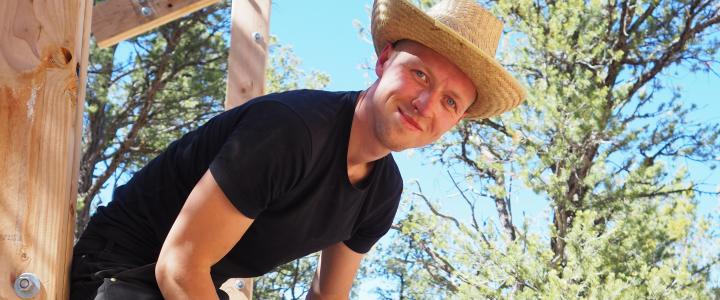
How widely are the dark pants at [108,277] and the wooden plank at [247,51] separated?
1.77 m

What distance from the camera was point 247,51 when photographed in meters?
3.53

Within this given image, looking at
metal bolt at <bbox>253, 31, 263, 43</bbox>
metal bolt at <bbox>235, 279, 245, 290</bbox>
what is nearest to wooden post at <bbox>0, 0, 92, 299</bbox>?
metal bolt at <bbox>235, 279, 245, 290</bbox>

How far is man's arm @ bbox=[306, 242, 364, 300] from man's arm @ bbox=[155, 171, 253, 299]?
2.14 ft

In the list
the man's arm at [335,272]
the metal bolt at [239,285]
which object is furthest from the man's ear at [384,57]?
the metal bolt at [239,285]

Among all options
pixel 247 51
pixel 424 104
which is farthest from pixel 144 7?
pixel 424 104

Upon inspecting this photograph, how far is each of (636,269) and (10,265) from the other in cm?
549

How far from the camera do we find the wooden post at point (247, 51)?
136 inches

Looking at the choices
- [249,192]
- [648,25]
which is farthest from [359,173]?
[648,25]

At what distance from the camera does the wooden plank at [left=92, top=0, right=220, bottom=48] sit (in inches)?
134

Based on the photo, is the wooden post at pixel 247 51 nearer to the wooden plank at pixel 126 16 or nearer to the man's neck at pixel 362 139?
the wooden plank at pixel 126 16

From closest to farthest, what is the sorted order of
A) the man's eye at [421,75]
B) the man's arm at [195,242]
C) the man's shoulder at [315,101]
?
the man's arm at [195,242] → the man's shoulder at [315,101] → the man's eye at [421,75]

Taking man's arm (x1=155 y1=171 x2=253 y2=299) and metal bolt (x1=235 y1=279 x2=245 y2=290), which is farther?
metal bolt (x1=235 y1=279 x2=245 y2=290)

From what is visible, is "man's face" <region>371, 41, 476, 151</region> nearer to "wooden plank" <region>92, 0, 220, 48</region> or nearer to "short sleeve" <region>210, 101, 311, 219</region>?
"short sleeve" <region>210, 101, 311, 219</region>

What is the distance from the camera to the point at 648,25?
7496 millimetres
